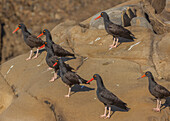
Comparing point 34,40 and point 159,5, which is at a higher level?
point 34,40

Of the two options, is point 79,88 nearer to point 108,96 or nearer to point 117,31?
point 108,96

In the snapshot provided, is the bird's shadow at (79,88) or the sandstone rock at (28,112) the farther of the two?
the bird's shadow at (79,88)

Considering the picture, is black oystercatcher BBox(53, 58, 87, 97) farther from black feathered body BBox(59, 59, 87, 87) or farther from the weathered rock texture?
the weathered rock texture

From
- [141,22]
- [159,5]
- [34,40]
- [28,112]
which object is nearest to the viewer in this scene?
[28,112]

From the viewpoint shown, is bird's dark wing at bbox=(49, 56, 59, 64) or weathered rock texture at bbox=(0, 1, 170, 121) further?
bird's dark wing at bbox=(49, 56, 59, 64)

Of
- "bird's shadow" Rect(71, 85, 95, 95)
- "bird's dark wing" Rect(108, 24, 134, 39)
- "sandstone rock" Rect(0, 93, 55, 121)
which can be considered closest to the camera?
"sandstone rock" Rect(0, 93, 55, 121)

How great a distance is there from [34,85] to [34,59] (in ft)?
9.13

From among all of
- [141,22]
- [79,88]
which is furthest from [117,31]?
[79,88]

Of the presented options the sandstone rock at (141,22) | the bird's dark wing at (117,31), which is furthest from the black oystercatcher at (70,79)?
the sandstone rock at (141,22)

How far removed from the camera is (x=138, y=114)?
7750 mm

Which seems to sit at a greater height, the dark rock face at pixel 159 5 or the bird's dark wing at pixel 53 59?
the bird's dark wing at pixel 53 59

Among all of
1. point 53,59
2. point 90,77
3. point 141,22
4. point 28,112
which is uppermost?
point 53,59

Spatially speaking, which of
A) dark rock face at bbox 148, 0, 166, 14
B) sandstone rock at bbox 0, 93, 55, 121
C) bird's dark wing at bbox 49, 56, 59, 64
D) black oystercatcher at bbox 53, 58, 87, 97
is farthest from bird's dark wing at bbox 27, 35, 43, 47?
dark rock face at bbox 148, 0, 166, 14

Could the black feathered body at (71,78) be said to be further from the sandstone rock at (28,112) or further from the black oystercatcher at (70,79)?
the sandstone rock at (28,112)
